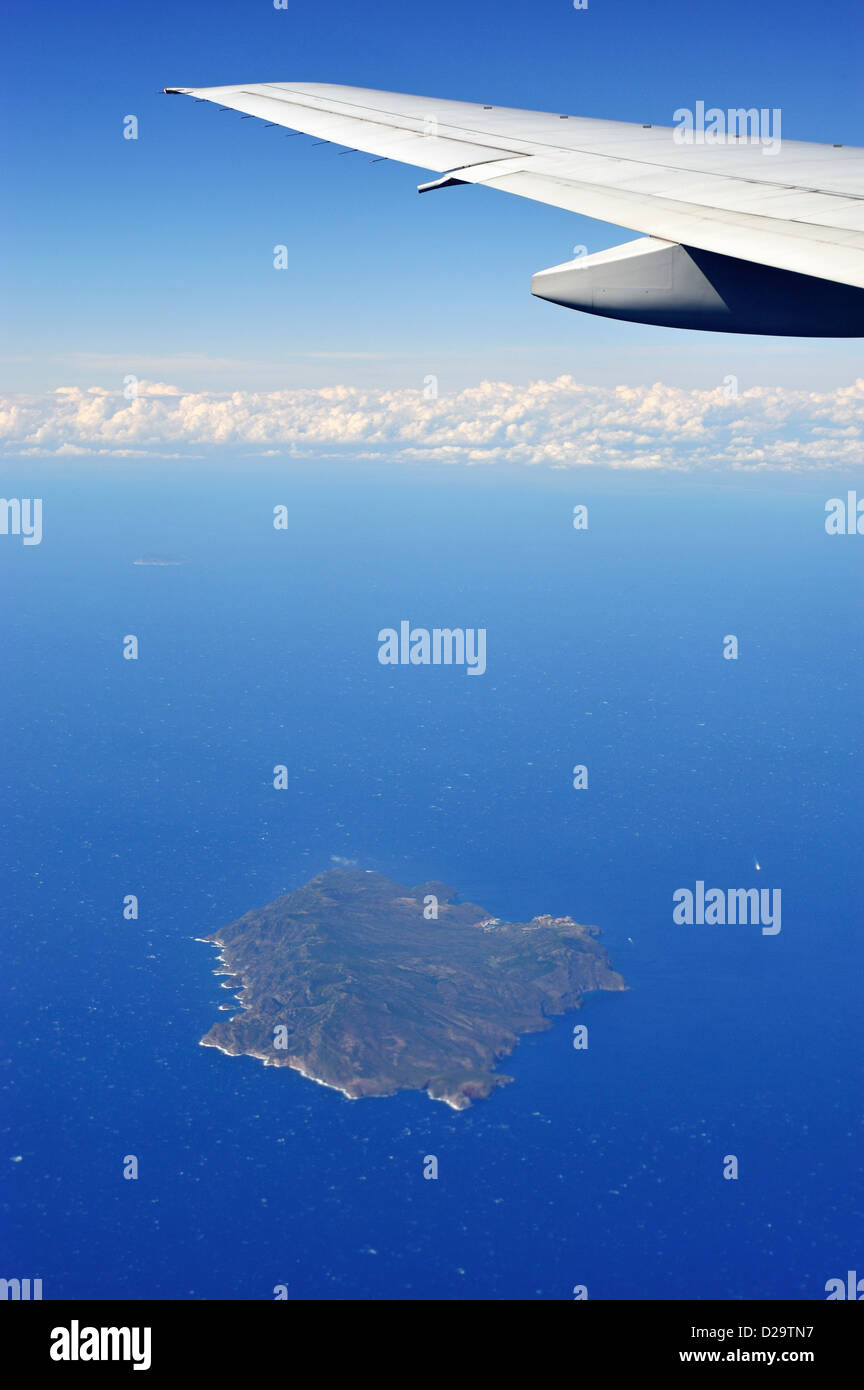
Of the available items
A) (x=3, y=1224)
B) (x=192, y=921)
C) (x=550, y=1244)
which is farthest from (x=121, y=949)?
(x=550, y=1244)

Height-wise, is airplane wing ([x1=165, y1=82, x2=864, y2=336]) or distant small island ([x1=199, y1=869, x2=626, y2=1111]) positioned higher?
airplane wing ([x1=165, y1=82, x2=864, y2=336])

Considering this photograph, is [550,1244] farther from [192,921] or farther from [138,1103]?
[192,921]

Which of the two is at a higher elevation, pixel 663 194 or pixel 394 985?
pixel 663 194

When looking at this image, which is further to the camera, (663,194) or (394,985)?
(394,985)

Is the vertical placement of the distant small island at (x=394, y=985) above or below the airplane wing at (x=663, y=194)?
below

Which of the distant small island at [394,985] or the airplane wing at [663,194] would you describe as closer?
the airplane wing at [663,194]
